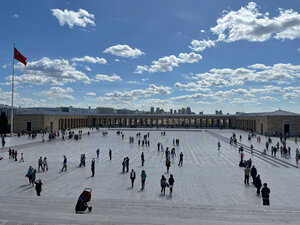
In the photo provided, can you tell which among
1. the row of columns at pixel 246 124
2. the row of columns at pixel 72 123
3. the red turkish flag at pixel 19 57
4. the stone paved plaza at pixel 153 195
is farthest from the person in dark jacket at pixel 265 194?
the row of columns at pixel 72 123

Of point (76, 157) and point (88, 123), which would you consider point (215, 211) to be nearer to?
point (76, 157)

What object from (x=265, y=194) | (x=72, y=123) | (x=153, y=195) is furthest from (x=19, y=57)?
(x=265, y=194)

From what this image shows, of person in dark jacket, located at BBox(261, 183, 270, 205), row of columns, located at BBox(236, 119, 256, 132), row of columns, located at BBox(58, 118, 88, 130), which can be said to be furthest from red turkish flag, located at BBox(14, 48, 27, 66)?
row of columns, located at BBox(236, 119, 256, 132)

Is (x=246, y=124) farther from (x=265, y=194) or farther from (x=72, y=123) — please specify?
(x=265, y=194)

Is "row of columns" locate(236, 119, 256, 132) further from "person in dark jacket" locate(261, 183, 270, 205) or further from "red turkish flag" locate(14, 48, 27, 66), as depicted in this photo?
"red turkish flag" locate(14, 48, 27, 66)

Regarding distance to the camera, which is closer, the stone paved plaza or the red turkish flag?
the stone paved plaza

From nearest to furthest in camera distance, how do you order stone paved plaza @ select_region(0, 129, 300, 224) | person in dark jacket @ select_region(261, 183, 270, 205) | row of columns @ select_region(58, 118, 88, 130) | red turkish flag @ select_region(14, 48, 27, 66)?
stone paved plaza @ select_region(0, 129, 300, 224) → person in dark jacket @ select_region(261, 183, 270, 205) → red turkish flag @ select_region(14, 48, 27, 66) → row of columns @ select_region(58, 118, 88, 130)

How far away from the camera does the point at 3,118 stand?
43.1 m

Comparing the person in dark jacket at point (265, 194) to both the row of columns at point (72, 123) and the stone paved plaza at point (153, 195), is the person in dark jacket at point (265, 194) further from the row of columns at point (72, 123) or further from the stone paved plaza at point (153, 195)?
the row of columns at point (72, 123)

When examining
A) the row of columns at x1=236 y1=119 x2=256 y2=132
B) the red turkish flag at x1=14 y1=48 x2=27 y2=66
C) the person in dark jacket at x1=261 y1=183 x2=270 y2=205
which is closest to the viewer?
the person in dark jacket at x1=261 y1=183 x2=270 y2=205

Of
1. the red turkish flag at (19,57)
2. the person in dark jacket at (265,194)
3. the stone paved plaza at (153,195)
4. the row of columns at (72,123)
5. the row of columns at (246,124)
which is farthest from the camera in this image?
the row of columns at (72,123)

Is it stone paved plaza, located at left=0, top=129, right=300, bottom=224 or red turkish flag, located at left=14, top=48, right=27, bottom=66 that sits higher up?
red turkish flag, located at left=14, top=48, right=27, bottom=66

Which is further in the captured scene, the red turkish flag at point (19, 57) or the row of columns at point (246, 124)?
the row of columns at point (246, 124)

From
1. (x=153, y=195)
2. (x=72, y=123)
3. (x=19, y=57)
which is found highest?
(x=19, y=57)
